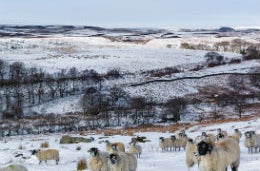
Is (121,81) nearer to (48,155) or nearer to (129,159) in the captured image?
(48,155)

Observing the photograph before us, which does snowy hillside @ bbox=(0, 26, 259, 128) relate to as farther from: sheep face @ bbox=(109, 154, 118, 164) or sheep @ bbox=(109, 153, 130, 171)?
sheep face @ bbox=(109, 154, 118, 164)

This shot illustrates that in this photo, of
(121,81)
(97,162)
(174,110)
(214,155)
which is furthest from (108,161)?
(121,81)

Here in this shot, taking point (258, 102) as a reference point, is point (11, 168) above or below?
above

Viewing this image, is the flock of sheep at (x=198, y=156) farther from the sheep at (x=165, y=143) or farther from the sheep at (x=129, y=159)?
the sheep at (x=165, y=143)

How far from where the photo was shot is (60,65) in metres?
121

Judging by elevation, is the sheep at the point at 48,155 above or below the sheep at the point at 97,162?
below

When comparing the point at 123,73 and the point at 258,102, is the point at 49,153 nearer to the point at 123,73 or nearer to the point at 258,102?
the point at 258,102

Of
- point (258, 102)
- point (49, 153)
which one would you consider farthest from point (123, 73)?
point (49, 153)

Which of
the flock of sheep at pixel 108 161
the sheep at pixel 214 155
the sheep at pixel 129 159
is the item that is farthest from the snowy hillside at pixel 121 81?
the sheep at pixel 214 155

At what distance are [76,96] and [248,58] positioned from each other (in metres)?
69.2

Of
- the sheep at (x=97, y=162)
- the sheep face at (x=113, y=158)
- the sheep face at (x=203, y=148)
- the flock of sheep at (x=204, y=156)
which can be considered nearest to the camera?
the sheep face at (x=203, y=148)

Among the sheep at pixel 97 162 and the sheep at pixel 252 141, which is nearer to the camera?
the sheep at pixel 97 162

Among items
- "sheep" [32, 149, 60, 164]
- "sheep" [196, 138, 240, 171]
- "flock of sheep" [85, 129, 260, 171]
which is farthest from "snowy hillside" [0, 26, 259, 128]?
"sheep" [196, 138, 240, 171]

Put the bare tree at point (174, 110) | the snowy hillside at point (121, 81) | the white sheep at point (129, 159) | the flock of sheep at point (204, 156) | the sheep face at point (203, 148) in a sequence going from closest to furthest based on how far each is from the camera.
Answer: the sheep face at point (203, 148) → the flock of sheep at point (204, 156) → the white sheep at point (129, 159) → the bare tree at point (174, 110) → the snowy hillside at point (121, 81)
